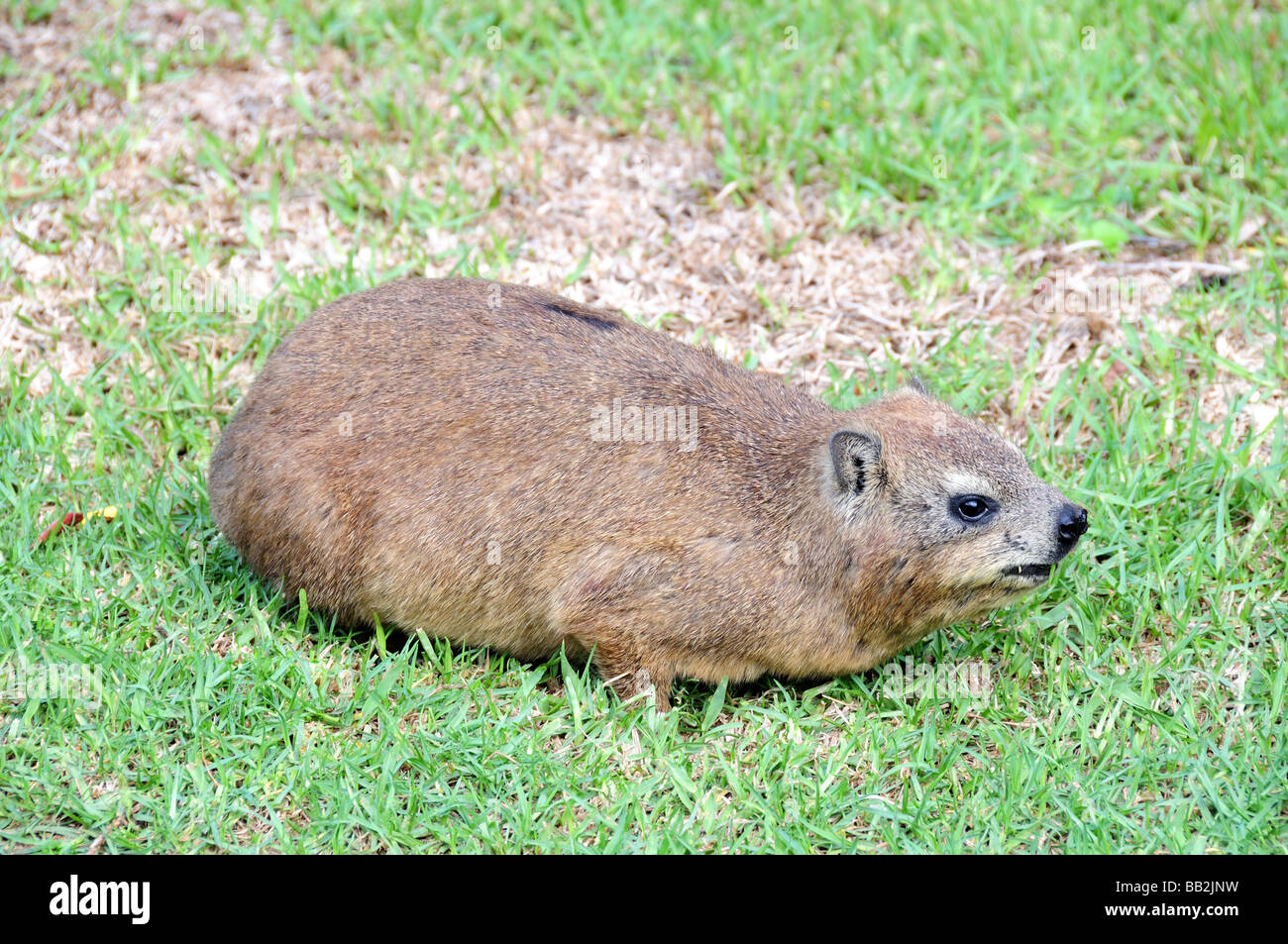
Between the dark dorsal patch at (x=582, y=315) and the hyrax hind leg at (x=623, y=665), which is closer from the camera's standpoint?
the hyrax hind leg at (x=623, y=665)

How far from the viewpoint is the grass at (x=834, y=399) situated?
461 cm

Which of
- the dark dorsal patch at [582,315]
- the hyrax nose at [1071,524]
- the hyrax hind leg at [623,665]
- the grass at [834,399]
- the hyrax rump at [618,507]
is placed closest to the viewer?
the grass at [834,399]

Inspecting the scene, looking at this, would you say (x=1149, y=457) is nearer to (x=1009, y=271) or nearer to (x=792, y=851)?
(x=1009, y=271)

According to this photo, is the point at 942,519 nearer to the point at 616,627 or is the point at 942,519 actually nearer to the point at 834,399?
the point at 616,627

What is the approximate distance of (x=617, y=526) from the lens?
16.6 feet

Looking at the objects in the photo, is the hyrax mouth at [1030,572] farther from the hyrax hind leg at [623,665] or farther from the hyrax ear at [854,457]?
the hyrax hind leg at [623,665]

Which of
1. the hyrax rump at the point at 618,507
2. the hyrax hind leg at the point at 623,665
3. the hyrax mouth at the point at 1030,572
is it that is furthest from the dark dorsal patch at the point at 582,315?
the hyrax mouth at the point at 1030,572

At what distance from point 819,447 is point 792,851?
154 centimetres

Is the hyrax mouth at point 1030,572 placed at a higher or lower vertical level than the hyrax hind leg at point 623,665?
higher

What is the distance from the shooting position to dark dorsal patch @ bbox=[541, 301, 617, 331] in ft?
18.1

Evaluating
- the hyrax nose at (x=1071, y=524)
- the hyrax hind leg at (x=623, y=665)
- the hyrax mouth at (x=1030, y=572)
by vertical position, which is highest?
the hyrax nose at (x=1071, y=524)

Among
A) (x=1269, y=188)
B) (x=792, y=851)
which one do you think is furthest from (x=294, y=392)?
(x=1269, y=188)

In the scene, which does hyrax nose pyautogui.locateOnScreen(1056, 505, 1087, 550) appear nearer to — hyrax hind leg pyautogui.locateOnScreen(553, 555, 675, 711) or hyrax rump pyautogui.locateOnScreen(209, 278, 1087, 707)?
hyrax rump pyautogui.locateOnScreen(209, 278, 1087, 707)

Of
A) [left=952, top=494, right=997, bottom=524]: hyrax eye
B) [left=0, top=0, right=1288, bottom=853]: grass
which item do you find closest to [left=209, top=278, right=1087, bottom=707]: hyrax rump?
[left=952, top=494, right=997, bottom=524]: hyrax eye
